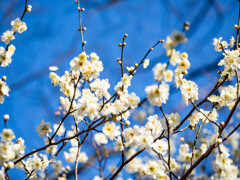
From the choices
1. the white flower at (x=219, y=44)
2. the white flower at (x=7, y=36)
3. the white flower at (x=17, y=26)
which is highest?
the white flower at (x=17, y=26)

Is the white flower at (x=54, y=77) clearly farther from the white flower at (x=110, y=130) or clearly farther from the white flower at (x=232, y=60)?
the white flower at (x=232, y=60)

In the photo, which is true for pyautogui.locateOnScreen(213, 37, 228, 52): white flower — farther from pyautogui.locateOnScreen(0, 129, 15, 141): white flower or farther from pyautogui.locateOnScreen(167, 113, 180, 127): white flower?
pyautogui.locateOnScreen(0, 129, 15, 141): white flower

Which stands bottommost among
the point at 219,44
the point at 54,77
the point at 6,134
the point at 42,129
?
the point at 6,134

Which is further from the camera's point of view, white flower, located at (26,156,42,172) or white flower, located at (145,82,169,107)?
white flower, located at (26,156,42,172)

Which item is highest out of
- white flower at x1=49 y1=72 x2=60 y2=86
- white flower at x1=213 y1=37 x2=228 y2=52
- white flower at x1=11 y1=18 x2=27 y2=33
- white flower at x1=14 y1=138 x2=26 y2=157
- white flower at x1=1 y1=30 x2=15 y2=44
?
white flower at x1=11 y1=18 x2=27 y2=33

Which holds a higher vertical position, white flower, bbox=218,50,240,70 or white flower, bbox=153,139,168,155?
white flower, bbox=218,50,240,70

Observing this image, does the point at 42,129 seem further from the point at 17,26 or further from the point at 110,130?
the point at 17,26

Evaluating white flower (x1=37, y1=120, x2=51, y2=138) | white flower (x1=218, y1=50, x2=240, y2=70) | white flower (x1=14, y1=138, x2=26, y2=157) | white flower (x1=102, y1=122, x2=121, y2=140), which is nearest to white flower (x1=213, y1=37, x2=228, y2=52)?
white flower (x1=218, y1=50, x2=240, y2=70)

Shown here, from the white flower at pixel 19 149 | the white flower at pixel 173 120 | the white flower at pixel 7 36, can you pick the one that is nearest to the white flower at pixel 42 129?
the white flower at pixel 19 149

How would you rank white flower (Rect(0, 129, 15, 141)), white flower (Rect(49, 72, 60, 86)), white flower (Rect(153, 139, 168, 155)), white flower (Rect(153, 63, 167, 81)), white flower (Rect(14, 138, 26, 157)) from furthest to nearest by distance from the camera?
1. white flower (Rect(49, 72, 60, 86))
2. white flower (Rect(153, 139, 168, 155))
3. white flower (Rect(14, 138, 26, 157))
4. white flower (Rect(0, 129, 15, 141))
5. white flower (Rect(153, 63, 167, 81))

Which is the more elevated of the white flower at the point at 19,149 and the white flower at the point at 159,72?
the white flower at the point at 19,149

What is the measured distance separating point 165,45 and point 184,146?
2.17 m

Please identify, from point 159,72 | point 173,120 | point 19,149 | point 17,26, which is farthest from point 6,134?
point 173,120

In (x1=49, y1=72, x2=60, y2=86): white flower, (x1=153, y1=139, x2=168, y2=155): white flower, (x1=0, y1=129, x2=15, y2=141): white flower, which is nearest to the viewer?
(x1=0, y1=129, x2=15, y2=141): white flower
